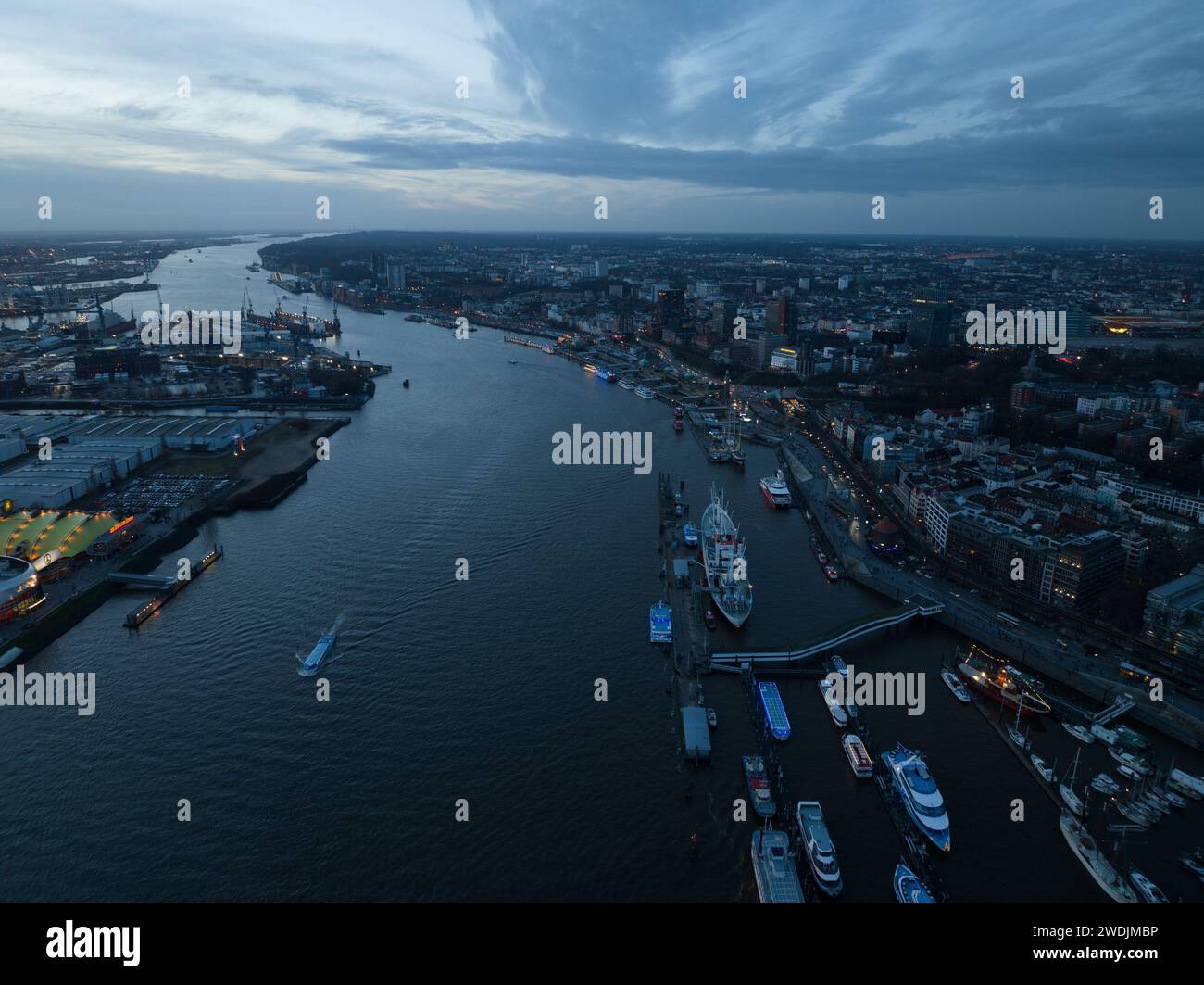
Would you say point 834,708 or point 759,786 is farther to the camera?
point 834,708

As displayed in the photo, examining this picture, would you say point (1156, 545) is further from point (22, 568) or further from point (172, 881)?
point (22, 568)

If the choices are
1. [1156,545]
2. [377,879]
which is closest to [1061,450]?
[1156,545]

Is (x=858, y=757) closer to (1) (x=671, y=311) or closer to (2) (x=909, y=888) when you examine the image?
(2) (x=909, y=888)

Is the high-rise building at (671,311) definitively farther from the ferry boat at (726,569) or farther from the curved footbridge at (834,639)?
the curved footbridge at (834,639)

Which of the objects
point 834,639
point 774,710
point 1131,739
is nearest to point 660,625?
point 774,710

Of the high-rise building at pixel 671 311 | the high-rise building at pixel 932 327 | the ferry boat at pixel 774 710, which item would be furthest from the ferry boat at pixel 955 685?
the high-rise building at pixel 671 311

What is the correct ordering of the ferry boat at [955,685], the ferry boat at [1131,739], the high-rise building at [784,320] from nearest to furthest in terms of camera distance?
the ferry boat at [1131,739], the ferry boat at [955,685], the high-rise building at [784,320]

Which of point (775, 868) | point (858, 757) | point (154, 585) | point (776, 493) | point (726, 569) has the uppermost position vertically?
point (776, 493)
